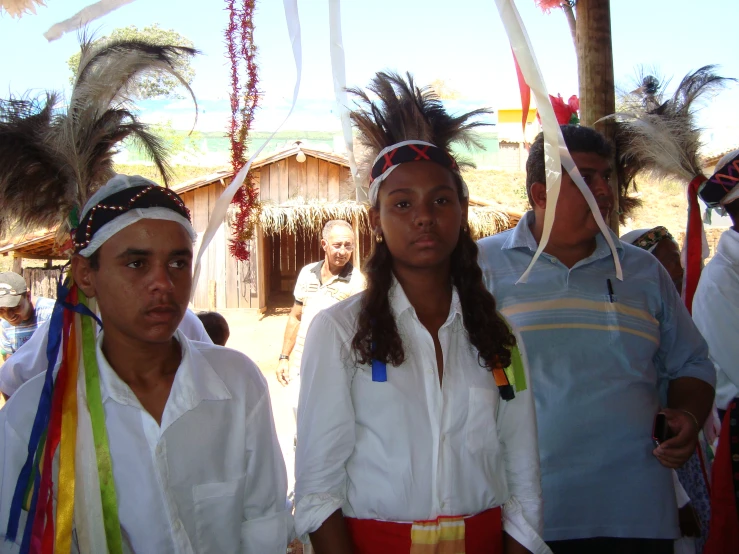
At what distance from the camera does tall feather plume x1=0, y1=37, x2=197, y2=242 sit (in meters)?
1.84

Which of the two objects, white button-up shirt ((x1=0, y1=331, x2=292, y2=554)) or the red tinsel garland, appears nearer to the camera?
white button-up shirt ((x1=0, y1=331, x2=292, y2=554))

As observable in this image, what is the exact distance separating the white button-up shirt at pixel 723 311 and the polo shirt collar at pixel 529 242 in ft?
2.02

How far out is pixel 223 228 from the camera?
14.0m

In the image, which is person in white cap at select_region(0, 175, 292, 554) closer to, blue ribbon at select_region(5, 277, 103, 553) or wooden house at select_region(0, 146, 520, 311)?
blue ribbon at select_region(5, 277, 103, 553)

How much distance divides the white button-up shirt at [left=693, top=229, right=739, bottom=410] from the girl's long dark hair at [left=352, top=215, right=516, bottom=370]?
1272mm

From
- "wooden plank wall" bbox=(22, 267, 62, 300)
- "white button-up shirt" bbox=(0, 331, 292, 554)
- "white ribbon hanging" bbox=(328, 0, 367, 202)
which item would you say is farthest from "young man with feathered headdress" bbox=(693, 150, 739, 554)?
"wooden plank wall" bbox=(22, 267, 62, 300)

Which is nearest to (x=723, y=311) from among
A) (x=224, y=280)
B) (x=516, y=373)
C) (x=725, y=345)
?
(x=725, y=345)

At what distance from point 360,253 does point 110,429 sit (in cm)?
1256

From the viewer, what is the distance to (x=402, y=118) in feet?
6.64

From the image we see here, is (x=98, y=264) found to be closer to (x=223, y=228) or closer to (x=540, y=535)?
(x=540, y=535)

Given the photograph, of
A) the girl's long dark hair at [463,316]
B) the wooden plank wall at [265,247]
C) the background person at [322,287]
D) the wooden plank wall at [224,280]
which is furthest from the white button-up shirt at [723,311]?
the wooden plank wall at [224,280]

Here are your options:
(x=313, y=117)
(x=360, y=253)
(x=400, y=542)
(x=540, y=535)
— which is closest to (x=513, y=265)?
(x=540, y=535)

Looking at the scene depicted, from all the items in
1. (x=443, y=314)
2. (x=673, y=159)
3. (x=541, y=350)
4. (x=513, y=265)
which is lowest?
(x=541, y=350)

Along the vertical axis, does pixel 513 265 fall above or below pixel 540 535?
above
